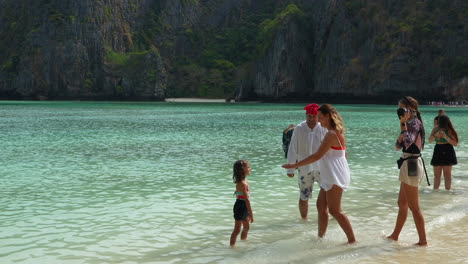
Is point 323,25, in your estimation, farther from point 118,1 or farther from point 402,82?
point 118,1

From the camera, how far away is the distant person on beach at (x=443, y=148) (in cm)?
1055

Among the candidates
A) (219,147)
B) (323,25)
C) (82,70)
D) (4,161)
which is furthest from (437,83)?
(82,70)

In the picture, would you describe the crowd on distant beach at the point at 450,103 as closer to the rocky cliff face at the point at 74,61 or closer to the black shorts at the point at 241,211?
the rocky cliff face at the point at 74,61

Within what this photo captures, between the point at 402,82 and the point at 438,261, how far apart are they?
99.2 m

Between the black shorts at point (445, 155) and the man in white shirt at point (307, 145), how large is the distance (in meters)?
4.50

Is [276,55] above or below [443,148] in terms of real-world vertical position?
above

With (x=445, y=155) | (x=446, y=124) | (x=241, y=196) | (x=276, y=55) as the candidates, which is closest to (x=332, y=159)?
(x=241, y=196)

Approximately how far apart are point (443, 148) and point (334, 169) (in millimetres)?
5630

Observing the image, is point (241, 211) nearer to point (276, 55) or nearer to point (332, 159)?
point (332, 159)

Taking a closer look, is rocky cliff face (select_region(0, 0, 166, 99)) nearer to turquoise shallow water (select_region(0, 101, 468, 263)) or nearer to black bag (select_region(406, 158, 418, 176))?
A: turquoise shallow water (select_region(0, 101, 468, 263))

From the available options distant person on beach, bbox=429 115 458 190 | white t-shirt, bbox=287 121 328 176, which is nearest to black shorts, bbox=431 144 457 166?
distant person on beach, bbox=429 115 458 190

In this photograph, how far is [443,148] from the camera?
11.1 m

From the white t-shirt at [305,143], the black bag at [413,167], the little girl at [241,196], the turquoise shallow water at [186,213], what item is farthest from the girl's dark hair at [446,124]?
the little girl at [241,196]

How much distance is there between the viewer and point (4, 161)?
16.8 metres
